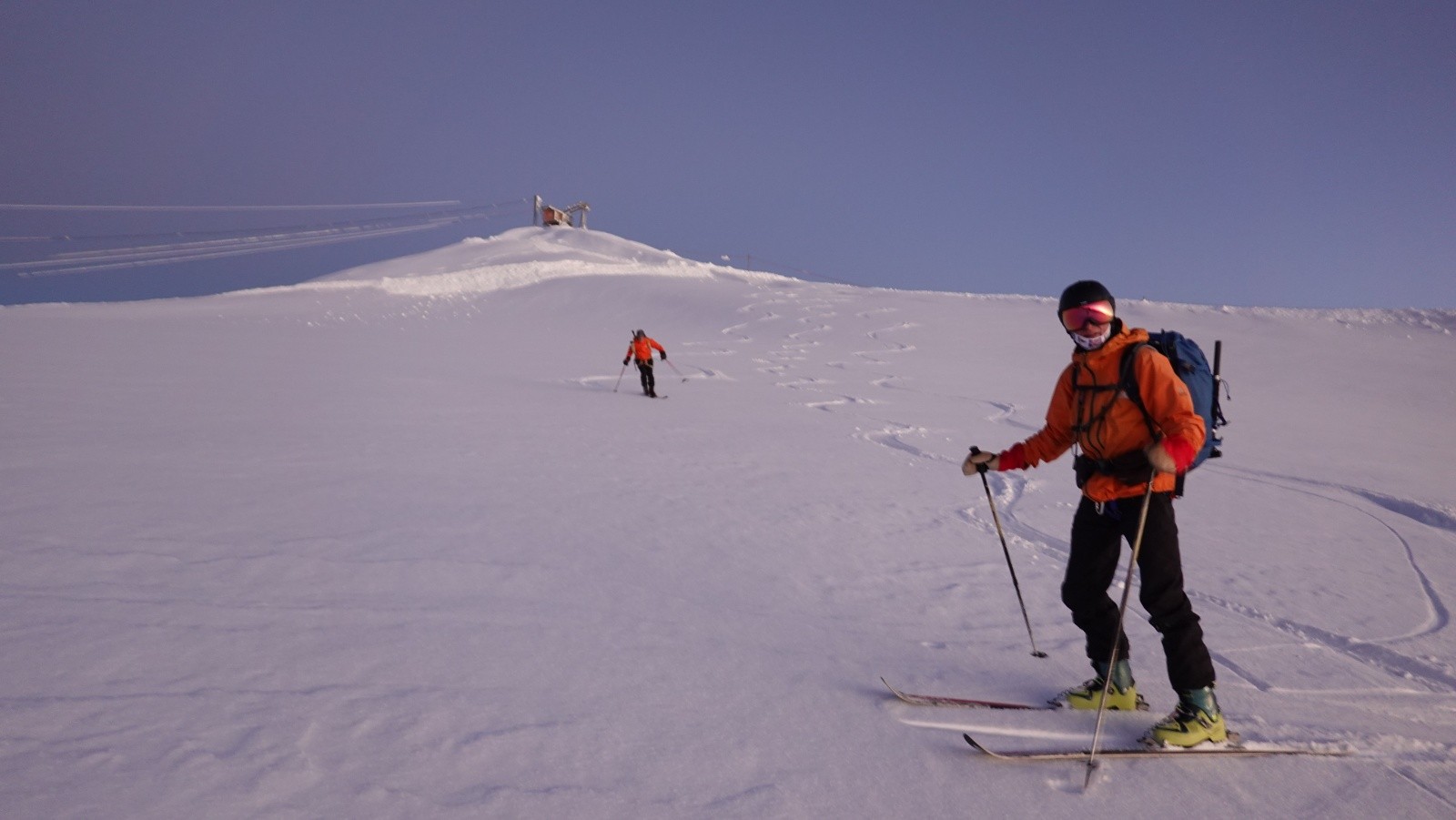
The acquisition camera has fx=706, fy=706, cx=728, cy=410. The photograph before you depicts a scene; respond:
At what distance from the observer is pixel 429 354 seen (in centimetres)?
1683

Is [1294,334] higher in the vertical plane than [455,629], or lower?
higher

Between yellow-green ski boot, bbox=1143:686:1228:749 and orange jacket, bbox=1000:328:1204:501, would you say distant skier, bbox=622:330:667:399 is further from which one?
yellow-green ski boot, bbox=1143:686:1228:749

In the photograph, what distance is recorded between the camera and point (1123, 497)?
302cm

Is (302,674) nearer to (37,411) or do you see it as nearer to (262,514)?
(262,514)

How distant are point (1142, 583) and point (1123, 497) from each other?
36cm

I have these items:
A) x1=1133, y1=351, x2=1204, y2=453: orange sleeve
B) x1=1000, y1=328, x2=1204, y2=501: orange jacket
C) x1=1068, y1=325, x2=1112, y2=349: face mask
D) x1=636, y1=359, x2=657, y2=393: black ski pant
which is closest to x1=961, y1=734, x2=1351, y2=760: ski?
x1=1000, y1=328, x2=1204, y2=501: orange jacket

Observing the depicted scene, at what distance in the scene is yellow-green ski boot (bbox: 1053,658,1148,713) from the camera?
3160mm

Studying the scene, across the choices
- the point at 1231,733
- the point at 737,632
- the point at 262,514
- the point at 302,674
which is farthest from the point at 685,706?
the point at 262,514

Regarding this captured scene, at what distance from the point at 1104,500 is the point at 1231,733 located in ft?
3.44

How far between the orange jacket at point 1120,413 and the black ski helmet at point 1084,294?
189mm

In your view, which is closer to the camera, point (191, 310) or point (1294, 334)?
point (1294, 334)

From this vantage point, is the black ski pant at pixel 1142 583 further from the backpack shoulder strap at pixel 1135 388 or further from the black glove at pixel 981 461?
the black glove at pixel 981 461

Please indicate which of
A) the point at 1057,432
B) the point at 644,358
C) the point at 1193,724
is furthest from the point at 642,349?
the point at 1193,724

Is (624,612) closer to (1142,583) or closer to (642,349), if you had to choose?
(1142,583)
